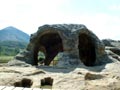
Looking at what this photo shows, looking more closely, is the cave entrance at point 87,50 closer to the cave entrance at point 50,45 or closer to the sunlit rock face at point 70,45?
the sunlit rock face at point 70,45

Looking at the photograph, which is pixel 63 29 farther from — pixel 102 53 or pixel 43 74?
pixel 43 74

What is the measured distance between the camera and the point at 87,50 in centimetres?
2644

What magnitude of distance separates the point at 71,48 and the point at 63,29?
1706 mm

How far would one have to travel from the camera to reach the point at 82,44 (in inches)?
1054

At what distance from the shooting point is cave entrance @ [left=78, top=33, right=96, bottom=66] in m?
24.9

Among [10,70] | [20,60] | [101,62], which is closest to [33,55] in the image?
[20,60]

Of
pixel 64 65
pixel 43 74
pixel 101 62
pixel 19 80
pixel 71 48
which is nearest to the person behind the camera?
pixel 19 80

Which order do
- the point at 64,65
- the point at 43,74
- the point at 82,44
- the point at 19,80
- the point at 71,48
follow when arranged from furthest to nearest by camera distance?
the point at 82,44
the point at 71,48
the point at 64,65
the point at 43,74
the point at 19,80

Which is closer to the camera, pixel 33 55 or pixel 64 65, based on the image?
pixel 64 65

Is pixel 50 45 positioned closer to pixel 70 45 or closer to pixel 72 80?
pixel 70 45

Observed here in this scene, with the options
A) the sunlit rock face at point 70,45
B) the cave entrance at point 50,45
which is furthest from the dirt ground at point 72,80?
the cave entrance at point 50,45

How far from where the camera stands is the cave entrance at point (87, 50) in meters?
24.9

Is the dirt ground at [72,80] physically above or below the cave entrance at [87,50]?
below

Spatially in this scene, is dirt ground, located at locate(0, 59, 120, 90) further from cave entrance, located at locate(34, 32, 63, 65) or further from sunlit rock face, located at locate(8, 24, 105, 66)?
cave entrance, located at locate(34, 32, 63, 65)
